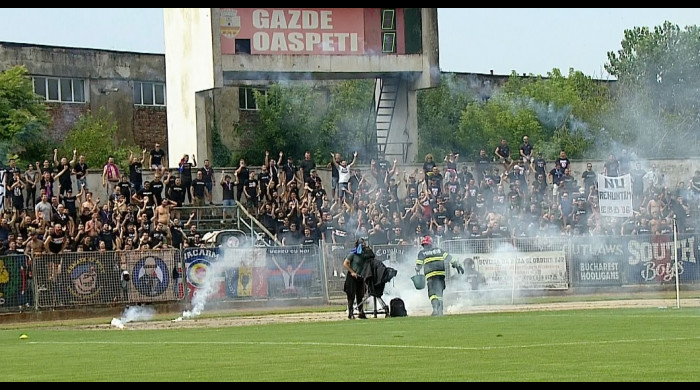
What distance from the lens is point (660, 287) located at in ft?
119

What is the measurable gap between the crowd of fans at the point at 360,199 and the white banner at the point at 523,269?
128cm

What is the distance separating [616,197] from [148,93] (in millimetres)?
38283

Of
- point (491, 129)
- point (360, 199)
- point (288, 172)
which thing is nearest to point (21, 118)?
point (288, 172)

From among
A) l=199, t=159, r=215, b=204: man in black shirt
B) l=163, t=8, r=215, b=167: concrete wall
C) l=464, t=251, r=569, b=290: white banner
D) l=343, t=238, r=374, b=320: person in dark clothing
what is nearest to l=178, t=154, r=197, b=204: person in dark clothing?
l=199, t=159, r=215, b=204: man in black shirt

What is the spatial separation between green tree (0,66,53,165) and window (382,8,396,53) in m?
18.6

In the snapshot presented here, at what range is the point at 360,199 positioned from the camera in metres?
37.2

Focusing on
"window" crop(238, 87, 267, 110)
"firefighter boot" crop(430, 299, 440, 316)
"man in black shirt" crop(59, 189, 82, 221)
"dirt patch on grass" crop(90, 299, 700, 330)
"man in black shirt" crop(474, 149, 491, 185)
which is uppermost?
"window" crop(238, 87, 267, 110)

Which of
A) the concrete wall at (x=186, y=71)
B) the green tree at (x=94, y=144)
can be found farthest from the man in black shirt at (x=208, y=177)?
the green tree at (x=94, y=144)

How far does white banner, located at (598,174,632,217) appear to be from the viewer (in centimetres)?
3394

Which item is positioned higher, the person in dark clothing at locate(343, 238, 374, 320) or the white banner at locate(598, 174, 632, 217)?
the white banner at locate(598, 174, 632, 217)

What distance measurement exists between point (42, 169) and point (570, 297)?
47.7 ft

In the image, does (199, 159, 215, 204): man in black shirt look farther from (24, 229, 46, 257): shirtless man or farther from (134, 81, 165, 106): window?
(134, 81, 165, 106): window

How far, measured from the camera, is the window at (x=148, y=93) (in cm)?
6725

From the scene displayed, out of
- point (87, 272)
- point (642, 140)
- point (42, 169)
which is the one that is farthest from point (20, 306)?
point (642, 140)
